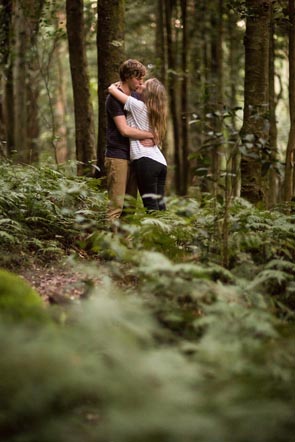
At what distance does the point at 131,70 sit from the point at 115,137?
0.90 metres

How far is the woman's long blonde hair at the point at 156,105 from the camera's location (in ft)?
24.8

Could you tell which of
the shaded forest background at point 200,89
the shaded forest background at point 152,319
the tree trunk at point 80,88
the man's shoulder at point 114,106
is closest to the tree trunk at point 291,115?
the shaded forest background at point 200,89

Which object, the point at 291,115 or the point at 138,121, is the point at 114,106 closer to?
the point at 138,121

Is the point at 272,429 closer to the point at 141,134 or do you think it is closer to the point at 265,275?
the point at 265,275

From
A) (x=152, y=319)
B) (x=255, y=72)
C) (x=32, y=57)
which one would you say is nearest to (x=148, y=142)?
(x=255, y=72)

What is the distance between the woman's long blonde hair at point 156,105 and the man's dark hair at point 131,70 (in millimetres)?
159

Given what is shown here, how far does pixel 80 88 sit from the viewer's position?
495 inches

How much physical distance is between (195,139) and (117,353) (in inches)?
1055

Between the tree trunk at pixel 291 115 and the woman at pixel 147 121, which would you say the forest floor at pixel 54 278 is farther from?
the tree trunk at pixel 291 115

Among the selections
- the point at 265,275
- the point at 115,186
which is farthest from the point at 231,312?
the point at 115,186

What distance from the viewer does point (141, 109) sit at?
765 cm

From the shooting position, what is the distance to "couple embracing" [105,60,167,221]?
24.8 ft

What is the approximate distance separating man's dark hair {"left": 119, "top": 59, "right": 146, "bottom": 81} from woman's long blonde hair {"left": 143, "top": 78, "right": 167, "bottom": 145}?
159 millimetres

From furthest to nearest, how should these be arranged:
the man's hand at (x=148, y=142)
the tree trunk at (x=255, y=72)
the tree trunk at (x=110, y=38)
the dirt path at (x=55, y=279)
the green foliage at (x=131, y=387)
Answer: the tree trunk at (x=110, y=38), the tree trunk at (x=255, y=72), the man's hand at (x=148, y=142), the dirt path at (x=55, y=279), the green foliage at (x=131, y=387)
